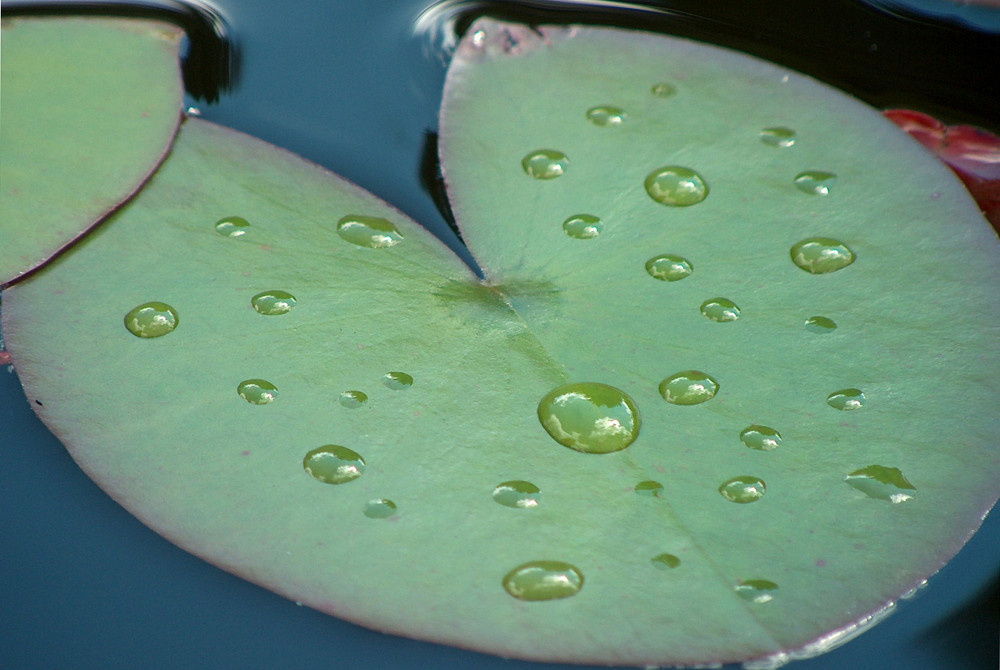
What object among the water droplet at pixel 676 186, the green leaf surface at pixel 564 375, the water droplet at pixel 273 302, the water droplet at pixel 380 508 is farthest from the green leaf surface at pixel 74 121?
the water droplet at pixel 676 186

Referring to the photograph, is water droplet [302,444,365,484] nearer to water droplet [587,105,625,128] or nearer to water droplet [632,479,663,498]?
water droplet [632,479,663,498]

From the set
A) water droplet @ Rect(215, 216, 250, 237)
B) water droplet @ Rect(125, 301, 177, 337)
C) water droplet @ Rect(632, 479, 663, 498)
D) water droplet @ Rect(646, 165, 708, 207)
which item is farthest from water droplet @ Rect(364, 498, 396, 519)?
water droplet @ Rect(646, 165, 708, 207)

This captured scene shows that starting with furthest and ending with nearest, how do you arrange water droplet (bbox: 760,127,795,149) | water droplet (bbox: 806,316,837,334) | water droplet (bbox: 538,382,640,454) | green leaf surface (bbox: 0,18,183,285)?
water droplet (bbox: 760,127,795,149) < green leaf surface (bbox: 0,18,183,285) < water droplet (bbox: 806,316,837,334) < water droplet (bbox: 538,382,640,454)

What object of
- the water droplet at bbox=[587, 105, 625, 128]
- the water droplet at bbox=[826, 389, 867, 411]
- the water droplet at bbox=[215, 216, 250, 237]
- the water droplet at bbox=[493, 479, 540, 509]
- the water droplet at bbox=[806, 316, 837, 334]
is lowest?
the water droplet at bbox=[493, 479, 540, 509]

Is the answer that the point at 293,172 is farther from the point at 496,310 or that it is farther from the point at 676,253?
the point at 676,253

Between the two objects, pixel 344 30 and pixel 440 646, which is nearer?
pixel 440 646

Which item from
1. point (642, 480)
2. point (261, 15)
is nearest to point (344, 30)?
point (261, 15)

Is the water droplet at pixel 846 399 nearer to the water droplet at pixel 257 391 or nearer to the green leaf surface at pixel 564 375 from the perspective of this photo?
the green leaf surface at pixel 564 375
